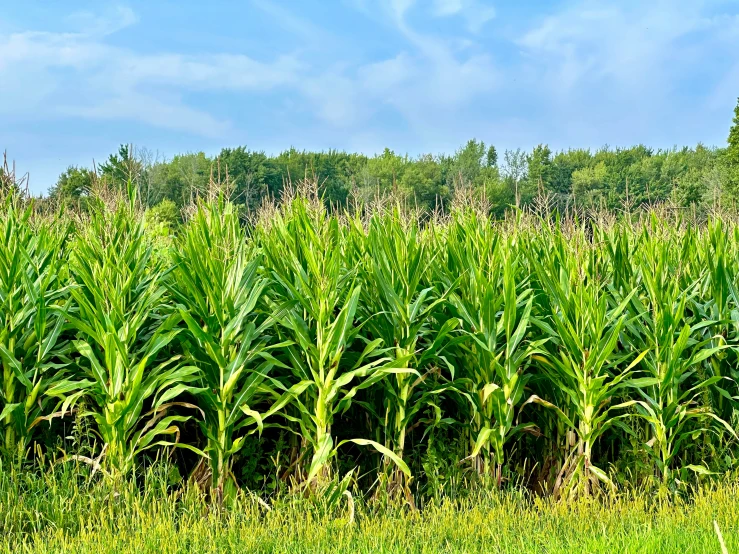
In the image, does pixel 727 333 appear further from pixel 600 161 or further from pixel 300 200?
pixel 600 161

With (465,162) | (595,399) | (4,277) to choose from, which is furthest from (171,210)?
(465,162)

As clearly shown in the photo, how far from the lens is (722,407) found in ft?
19.3

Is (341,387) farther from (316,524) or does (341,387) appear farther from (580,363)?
(580,363)

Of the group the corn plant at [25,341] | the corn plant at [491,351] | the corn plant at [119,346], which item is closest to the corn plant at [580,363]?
the corn plant at [491,351]

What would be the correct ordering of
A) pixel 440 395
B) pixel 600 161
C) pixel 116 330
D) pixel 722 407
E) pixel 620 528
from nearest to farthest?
pixel 620 528 < pixel 116 330 < pixel 440 395 < pixel 722 407 < pixel 600 161

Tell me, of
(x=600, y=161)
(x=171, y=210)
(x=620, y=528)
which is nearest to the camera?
(x=620, y=528)

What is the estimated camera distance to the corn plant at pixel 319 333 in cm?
448

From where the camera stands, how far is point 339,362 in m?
4.79

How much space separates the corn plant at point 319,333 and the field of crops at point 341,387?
2 cm

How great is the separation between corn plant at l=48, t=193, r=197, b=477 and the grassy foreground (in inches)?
13.4

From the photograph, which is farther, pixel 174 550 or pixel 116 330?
pixel 116 330

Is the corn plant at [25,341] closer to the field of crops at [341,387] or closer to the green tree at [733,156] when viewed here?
the field of crops at [341,387]

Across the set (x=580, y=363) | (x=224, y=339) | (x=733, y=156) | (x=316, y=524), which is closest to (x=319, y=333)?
(x=224, y=339)

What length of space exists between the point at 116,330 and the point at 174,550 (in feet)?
5.20
